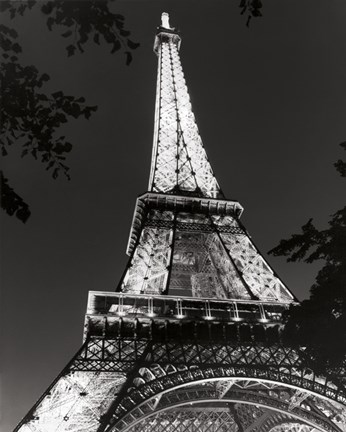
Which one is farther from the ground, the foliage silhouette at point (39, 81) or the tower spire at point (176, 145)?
the tower spire at point (176, 145)

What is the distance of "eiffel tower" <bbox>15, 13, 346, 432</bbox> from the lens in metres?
14.9

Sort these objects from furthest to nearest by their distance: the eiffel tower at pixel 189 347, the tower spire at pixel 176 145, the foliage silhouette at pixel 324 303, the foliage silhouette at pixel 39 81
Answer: the tower spire at pixel 176 145 < the eiffel tower at pixel 189 347 < the foliage silhouette at pixel 324 303 < the foliage silhouette at pixel 39 81

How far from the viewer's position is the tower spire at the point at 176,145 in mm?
30250

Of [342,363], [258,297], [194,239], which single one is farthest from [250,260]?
[342,363]

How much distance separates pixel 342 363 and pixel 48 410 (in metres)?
8.60

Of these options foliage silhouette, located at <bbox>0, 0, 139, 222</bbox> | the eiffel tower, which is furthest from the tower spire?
foliage silhouette, located at <bbox>0, 0, 139, 222</bbox>

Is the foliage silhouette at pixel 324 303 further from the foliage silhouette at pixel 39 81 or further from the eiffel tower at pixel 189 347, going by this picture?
the foliage silhouette at pixel 39 81

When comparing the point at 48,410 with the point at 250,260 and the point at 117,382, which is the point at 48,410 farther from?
the point at 250,260

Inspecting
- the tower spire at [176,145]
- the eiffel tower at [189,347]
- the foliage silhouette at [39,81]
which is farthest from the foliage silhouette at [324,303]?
the tower spire at [176,145]

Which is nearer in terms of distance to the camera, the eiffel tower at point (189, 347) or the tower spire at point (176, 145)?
the eiffel tower at point (189, 347)

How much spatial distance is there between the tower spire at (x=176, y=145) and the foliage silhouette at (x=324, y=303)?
55.6 ft

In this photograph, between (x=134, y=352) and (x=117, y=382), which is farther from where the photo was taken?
(x=134, y=352)

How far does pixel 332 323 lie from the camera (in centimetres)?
1092

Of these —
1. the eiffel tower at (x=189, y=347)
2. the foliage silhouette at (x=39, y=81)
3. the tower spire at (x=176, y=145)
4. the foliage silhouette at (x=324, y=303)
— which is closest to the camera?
the foliage silhouette at (x=39, y=81)
